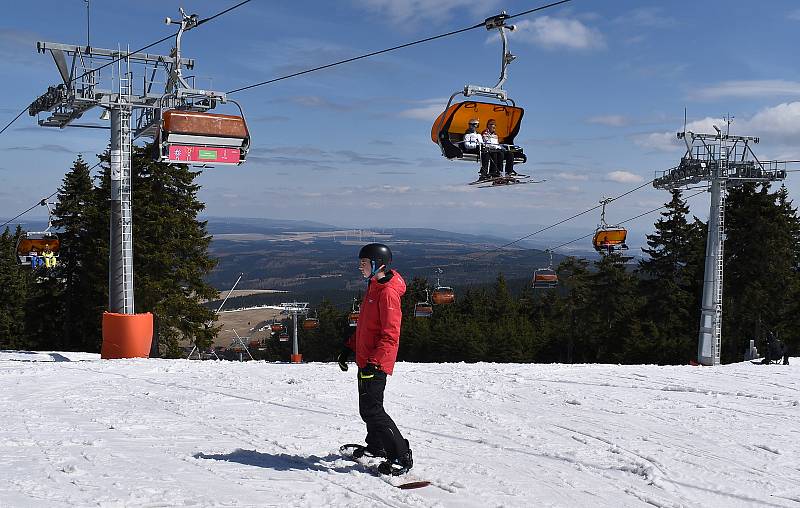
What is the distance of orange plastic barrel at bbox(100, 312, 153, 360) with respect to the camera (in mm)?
16781

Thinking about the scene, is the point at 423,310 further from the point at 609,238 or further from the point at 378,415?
the point at 378,415

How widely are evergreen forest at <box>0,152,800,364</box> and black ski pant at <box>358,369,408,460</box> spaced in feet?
89.7

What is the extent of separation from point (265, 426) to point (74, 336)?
1615 inches

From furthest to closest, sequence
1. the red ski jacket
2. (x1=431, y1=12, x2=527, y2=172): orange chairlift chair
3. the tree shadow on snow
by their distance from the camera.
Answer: (x1=431, y1=12, x2=527, y2=172): orange chairlift chair → the tree shadow on snow → the red ski jacket

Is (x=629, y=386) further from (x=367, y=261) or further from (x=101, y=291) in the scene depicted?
(x=101, y=291)

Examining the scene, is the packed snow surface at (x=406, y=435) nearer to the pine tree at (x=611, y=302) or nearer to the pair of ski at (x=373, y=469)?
the pair of ski at (x=373, y=469)

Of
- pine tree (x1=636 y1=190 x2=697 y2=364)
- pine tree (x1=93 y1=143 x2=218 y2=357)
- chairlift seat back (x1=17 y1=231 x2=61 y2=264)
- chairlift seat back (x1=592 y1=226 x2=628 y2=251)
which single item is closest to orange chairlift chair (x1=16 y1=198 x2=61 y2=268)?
chairlift seat back (x1=17 y1=231 x2=61 y2=264)

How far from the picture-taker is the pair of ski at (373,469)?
6230 mm

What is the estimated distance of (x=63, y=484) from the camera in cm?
598

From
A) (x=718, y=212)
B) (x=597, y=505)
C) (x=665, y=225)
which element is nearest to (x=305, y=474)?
(x=597, y=505)

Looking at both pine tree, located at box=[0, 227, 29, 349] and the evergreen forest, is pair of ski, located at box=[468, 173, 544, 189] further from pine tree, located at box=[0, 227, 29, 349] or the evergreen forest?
pine tree, located at box=[0, 227, 29, 349]

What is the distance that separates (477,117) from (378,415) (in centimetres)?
883

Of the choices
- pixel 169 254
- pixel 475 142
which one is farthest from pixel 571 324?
pixel 475 142

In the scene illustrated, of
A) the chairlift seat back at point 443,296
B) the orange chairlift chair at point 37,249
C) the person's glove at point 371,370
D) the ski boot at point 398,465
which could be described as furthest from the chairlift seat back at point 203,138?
the chairlift seat back at point 443,296
